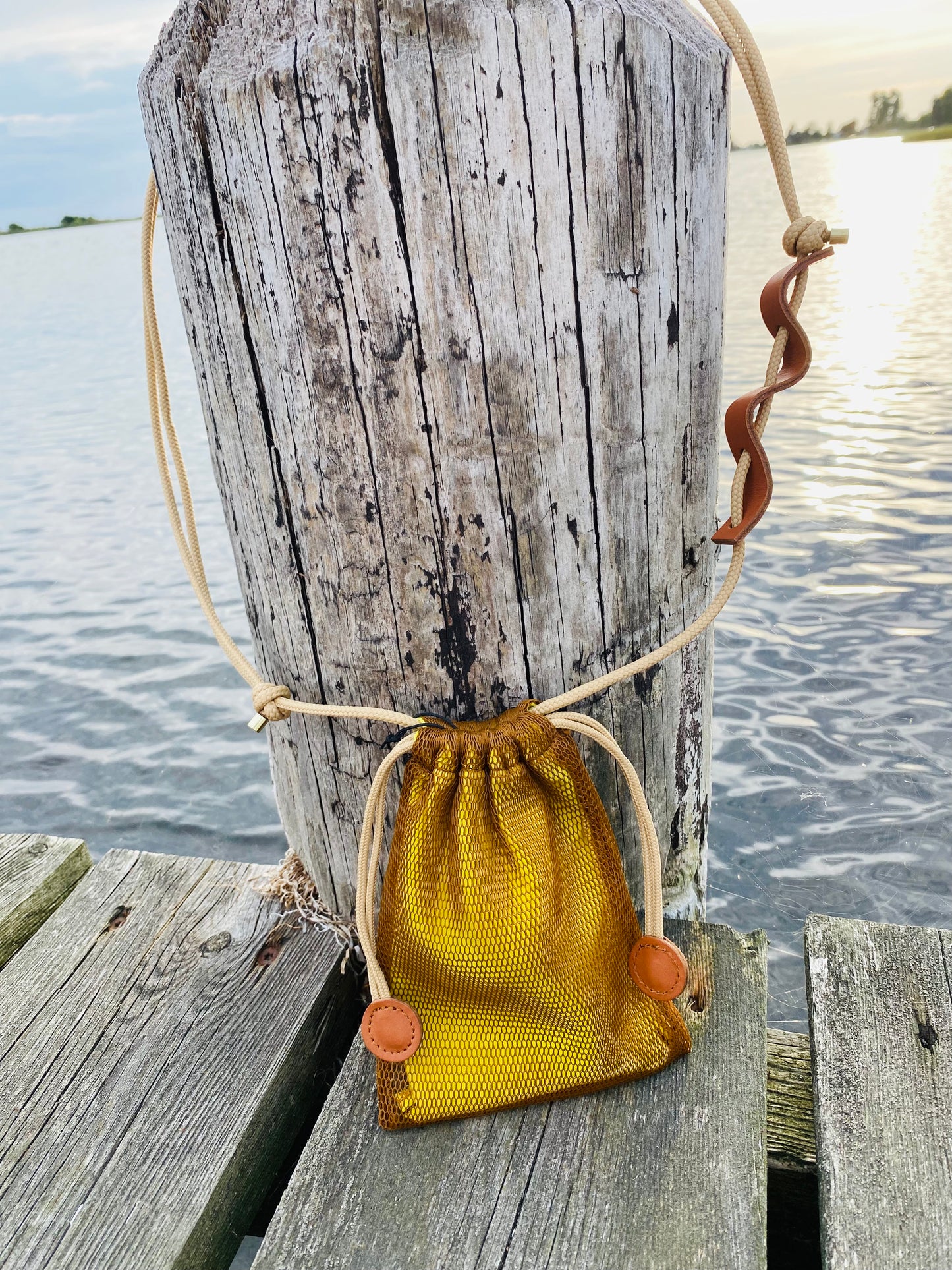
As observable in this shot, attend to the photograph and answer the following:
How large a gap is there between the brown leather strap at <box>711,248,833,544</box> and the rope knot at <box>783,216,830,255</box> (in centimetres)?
1

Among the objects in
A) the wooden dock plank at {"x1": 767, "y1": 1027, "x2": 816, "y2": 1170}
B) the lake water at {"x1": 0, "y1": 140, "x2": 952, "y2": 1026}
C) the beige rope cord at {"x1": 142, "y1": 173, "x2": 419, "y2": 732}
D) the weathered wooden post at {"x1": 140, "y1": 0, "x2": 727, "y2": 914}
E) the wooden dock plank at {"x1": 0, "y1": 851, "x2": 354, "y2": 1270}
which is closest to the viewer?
the weathered wooden post at {"x1": 140, "y1": 0, "x2": 727, "y2": 914}

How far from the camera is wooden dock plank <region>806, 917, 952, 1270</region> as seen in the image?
117 centimetres

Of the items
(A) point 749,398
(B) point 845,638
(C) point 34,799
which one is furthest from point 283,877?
(B) point 845,638

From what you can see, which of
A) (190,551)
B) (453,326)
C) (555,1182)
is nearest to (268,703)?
(190,551)

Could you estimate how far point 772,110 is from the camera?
141 centimetres

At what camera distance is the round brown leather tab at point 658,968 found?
1.36 m

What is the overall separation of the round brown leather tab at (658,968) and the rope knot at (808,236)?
3.32ft

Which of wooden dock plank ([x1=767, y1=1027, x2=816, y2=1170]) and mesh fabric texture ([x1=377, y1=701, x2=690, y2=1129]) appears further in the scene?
wooden dock plank ([x1=767, y1=1027, x2=816, y2=1170])

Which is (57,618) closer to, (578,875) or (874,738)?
(874,738)

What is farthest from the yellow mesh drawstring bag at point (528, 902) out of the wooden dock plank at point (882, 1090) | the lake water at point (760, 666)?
the lake water at point (760, 666)

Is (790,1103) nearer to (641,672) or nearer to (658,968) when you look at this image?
(658,968)

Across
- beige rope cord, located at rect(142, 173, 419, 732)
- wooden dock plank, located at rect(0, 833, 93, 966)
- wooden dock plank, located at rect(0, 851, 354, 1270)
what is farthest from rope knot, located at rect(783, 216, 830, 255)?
wooden dock plank, located at rect(0, 833, 93, 966)

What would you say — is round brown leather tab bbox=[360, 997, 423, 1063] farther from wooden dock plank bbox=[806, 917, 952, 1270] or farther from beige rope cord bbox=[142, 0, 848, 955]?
wooden dock plank bbox=[806, 917, 952, 1270]

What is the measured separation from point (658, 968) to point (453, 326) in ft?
3.06
